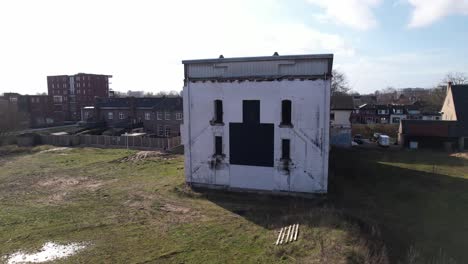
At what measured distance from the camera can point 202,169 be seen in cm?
2364

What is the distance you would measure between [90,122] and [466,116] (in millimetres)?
60870

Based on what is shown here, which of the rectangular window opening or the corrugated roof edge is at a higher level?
the corrugated roof edge

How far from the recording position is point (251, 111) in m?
21.9

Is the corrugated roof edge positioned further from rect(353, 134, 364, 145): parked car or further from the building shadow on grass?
rect(353, 134, 364, 145): parked car

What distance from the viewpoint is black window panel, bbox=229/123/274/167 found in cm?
2177

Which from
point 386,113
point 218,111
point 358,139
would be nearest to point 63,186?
point 218,111

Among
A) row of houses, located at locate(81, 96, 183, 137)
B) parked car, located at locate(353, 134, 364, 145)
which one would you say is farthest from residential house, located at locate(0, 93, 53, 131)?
parked car, located at locate(353, 134, 364, 145)

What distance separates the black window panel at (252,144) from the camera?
857 inches

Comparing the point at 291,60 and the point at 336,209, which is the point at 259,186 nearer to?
the point at 336,209

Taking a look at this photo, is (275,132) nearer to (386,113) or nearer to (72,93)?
(386,113)

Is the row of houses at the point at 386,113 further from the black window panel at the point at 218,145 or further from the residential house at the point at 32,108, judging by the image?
the residential house at the point at 32,108

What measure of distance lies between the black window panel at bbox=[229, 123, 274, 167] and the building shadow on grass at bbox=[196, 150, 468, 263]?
2.45 meters

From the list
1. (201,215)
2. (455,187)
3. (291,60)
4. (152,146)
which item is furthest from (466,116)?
(152,146)

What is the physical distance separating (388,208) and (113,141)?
3890 centimetres
